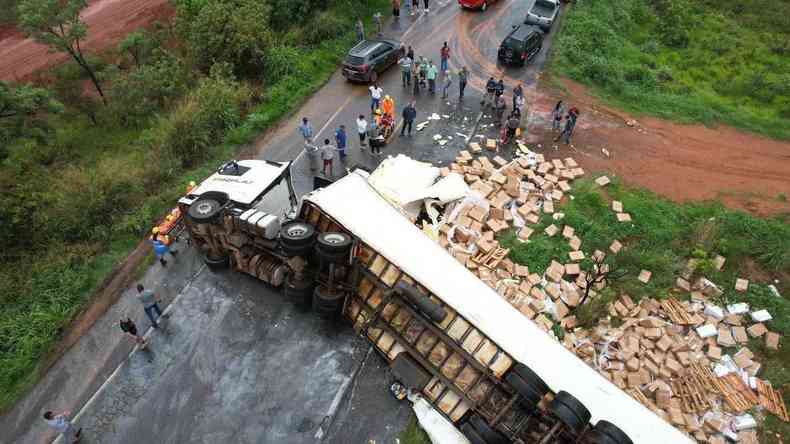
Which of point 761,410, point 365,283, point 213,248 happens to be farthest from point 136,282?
point 761,410

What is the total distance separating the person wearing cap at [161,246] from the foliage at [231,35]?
10249 millimetres

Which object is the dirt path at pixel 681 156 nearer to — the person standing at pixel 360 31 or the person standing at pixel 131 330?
the person standing at pixel 360 31

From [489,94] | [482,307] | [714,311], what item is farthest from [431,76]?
[714,311]

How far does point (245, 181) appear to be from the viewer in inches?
472

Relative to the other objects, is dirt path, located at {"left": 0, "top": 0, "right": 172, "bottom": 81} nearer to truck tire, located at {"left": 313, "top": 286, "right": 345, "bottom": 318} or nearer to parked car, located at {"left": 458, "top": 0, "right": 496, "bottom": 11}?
parked car, located at {"left": 458, "top": 0, "right": 496, "bottom": 11}

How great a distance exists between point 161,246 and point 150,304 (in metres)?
2.21

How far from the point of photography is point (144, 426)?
31.1 ft

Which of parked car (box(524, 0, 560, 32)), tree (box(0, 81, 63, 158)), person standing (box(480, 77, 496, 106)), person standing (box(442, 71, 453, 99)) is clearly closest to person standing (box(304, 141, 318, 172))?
person standing (box(442, 71, 453, 99))

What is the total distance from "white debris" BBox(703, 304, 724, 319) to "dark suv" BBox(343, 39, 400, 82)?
47.2 ft

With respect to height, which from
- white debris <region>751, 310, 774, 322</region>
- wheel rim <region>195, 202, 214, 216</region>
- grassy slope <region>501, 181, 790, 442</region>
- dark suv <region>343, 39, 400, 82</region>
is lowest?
white debris <region>751, 310, 774, 322</region>

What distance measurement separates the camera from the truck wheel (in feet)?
39.1

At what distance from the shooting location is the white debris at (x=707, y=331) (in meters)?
11.6

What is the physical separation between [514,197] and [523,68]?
30.3ft

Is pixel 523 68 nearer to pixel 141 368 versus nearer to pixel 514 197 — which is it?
pixel 514 197
